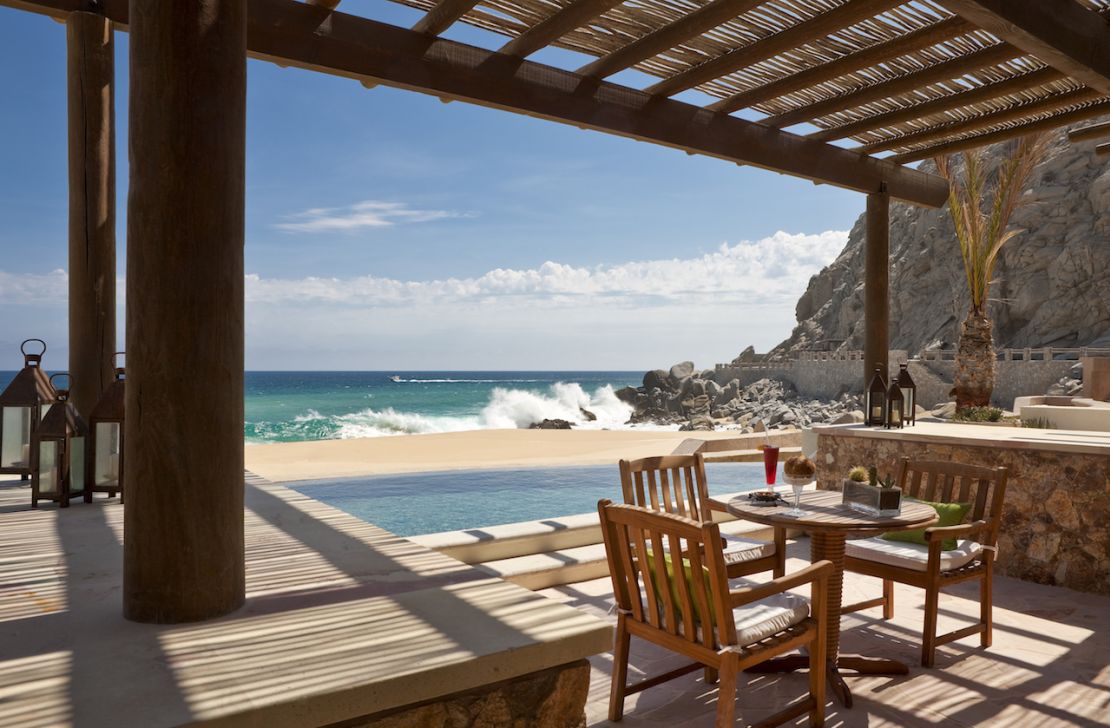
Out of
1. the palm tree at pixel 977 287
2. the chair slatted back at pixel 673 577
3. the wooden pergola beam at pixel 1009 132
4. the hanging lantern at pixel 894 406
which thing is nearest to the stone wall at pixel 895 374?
the palm tree at pixel 977 287

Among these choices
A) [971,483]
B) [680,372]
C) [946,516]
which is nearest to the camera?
[946,516]

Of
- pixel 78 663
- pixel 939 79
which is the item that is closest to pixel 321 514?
pixel 78 663

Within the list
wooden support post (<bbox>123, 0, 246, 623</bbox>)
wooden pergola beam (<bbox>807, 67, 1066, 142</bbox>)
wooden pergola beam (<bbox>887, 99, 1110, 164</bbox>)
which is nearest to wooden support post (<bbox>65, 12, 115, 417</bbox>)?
wooden support post (<bbox>123, 0, 246, 623</bbox>)

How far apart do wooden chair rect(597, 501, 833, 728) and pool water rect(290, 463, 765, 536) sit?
3.87 metres

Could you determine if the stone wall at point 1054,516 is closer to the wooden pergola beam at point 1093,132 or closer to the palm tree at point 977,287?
the wooden pergola beam at point 1093,132

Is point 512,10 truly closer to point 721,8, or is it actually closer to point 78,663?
point 721,8

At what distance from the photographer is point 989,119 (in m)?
4.19

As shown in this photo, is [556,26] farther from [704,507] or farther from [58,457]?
[58,457]

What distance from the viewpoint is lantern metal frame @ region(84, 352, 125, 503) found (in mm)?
2600

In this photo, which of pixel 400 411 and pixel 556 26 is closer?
pixel 556 26

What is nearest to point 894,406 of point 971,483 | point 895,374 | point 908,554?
point 971,483

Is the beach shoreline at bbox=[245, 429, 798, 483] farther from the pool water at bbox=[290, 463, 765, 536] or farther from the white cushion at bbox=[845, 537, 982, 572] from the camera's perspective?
the white cushion at bbox=[845, 537, 982, 572]

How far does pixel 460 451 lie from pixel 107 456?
11.3 metres

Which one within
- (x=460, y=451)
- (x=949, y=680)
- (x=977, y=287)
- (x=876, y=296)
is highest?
(x=977, y=287)
